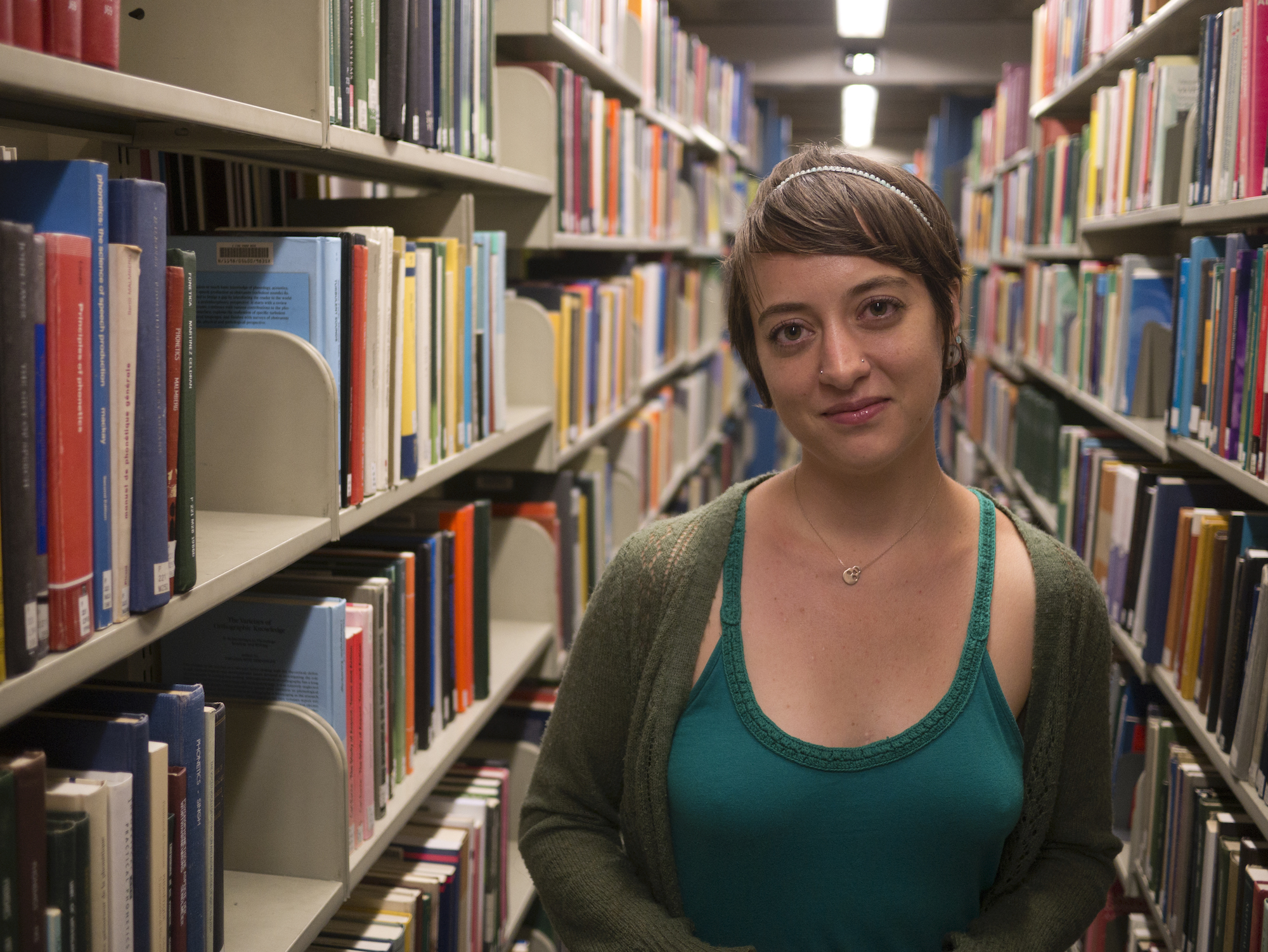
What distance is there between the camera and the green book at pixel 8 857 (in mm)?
720

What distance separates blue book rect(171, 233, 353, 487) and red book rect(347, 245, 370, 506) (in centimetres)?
7

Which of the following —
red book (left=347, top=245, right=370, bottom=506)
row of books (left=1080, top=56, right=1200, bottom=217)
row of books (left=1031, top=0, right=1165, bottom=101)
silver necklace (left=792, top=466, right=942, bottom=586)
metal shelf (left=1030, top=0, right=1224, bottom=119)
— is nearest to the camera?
silver necklace (left=792, top=466, right=942, bottom=586)

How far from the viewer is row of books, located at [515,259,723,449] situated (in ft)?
7.64

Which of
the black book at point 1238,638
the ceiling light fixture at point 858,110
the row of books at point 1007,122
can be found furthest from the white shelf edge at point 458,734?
the ceiling light fixture at point 858,110

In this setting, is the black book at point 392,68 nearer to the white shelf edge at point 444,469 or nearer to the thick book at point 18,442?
the white shelf edge at point 444,469

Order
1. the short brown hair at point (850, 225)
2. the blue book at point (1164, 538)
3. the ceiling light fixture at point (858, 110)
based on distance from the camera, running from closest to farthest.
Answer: the short brown hair at point (850, 225) < the blue book at point (1164, 538) < the ceiling light fixture at point (858, 110)

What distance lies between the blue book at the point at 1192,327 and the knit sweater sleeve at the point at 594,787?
1106 millimetres

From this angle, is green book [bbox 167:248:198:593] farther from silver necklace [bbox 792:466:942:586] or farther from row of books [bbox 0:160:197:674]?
silver necklace [bbox 792:466:942:586]

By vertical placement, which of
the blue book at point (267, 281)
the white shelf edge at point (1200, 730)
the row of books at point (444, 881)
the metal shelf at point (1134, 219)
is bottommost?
the row of books at point (444, 881)

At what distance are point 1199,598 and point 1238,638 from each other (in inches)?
9.0

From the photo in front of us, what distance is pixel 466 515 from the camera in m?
1.75

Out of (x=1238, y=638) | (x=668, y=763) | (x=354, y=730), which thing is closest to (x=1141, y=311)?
(x=1238, y=638)

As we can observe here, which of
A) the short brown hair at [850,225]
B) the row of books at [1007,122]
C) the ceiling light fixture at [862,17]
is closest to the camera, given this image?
the short brown hair at [850,225]

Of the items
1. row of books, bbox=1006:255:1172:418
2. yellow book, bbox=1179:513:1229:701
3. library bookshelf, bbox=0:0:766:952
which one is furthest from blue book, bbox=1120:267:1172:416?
library bookshelf, bbox=0:0:766:952
